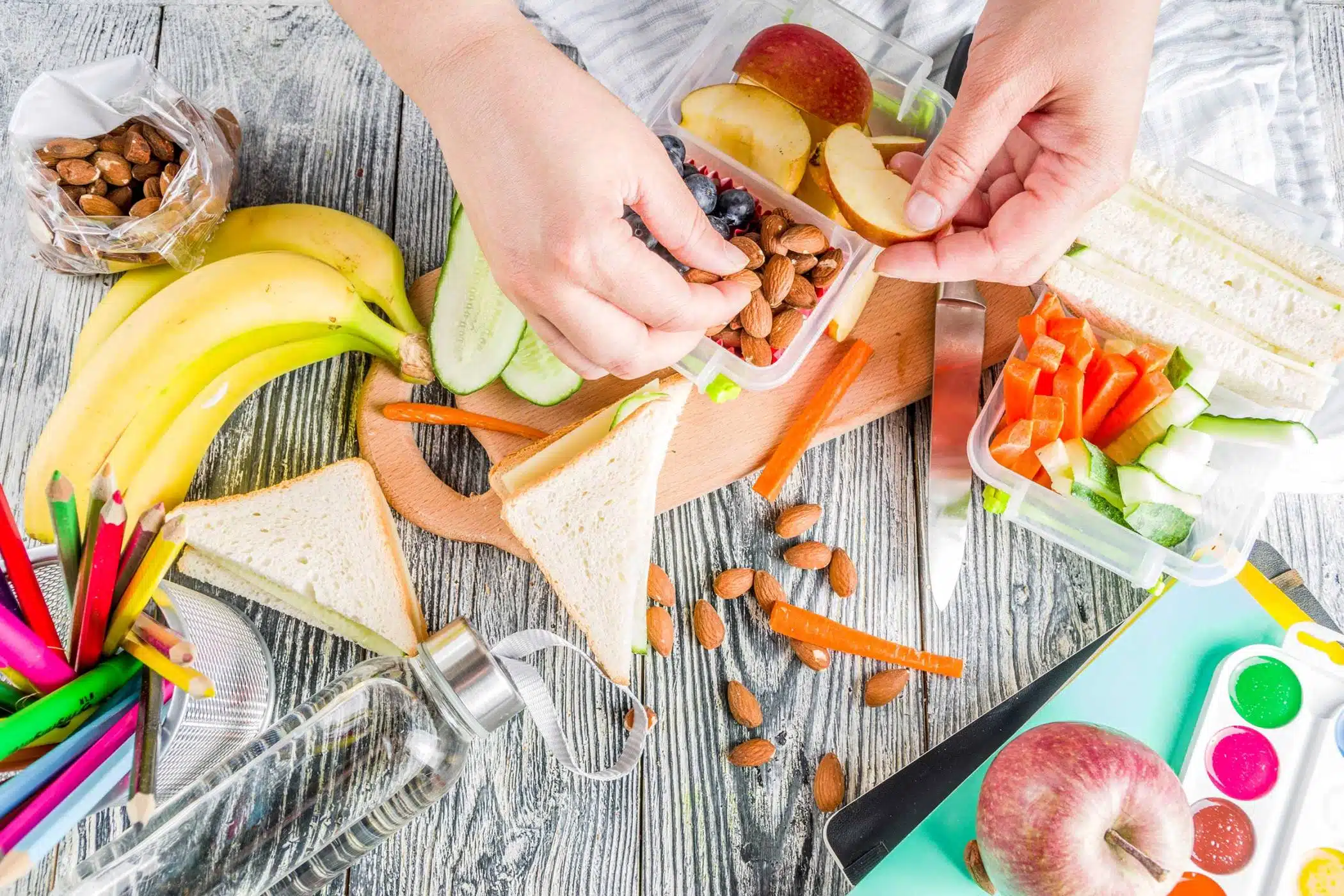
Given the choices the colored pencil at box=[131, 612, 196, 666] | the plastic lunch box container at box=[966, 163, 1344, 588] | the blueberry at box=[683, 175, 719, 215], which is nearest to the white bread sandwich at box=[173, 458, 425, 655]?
the colored pencil at box=[131, 612, 196, 666]

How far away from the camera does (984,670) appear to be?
4.92 feet

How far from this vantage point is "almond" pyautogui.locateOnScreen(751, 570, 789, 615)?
4.81 feet

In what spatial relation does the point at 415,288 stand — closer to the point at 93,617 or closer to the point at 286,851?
the point at 93,617

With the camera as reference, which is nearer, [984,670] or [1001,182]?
[1001,182]

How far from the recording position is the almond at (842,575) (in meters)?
1.48

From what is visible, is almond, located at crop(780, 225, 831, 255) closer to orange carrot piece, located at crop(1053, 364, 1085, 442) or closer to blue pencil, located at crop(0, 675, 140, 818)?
orange carrot piece, located at crop(1053, 364, 1085, 442)

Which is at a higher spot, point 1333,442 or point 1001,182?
point 1001,182

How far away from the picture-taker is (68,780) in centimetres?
96

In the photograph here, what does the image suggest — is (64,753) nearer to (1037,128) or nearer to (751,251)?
(751,251)

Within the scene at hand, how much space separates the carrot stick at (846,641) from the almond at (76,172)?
1218 millimetres

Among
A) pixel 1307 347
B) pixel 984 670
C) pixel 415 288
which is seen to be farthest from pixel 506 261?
pixel 1307 347

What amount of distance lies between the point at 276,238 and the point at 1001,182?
3.73ft

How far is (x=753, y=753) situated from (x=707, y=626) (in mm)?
214

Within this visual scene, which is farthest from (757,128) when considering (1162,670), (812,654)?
(1162,670)
